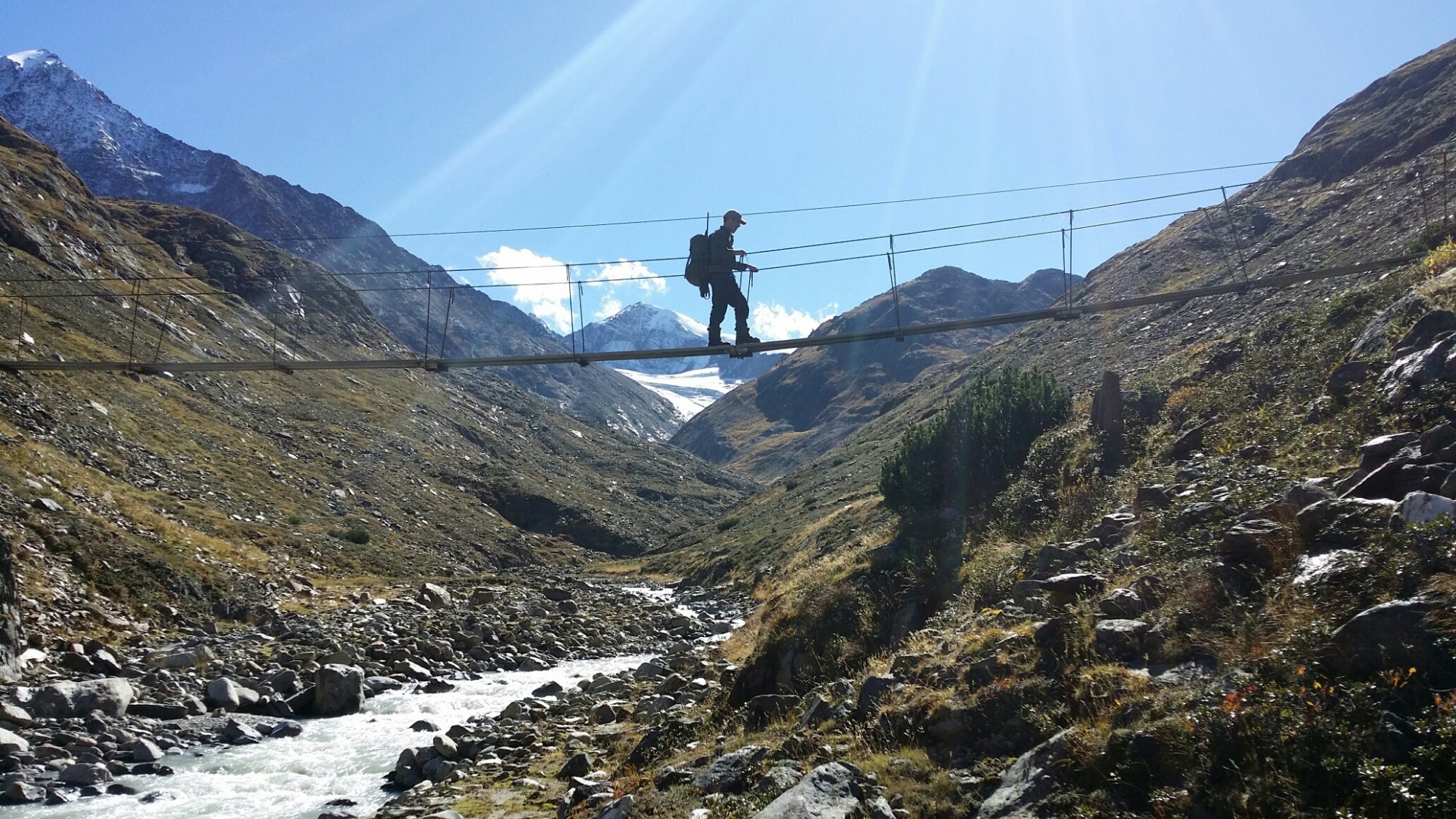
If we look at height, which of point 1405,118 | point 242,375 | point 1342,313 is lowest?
point 1342,313

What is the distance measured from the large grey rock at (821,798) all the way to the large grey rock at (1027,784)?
3.29 feet

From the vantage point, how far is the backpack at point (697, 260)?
13789 millimetres

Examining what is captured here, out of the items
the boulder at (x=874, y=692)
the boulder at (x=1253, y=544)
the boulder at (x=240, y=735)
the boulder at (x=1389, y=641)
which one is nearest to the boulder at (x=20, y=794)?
the boulder at (x=240, y=735)

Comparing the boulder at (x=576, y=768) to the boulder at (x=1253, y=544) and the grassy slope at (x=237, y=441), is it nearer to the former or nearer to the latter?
the boulder at (x=1253, y=544)

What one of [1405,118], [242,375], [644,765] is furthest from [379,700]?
[242,375]

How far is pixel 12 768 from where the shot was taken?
40.6ft

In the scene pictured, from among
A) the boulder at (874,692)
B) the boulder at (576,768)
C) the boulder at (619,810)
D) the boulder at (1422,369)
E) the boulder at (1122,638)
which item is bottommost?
the boulder at (576,768)

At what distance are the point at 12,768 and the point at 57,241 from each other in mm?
68347

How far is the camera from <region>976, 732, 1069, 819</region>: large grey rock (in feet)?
20.7

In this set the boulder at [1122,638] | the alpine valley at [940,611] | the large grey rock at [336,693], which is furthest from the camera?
the large grey rock at [336,693]

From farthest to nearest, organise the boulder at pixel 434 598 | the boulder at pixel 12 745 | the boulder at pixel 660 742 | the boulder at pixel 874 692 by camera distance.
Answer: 1. the boulder at pixel 434 598
2. the boulder at pixel 12 745
3. the boulder at pixel 660 742
4. the boulder at pixel 874 692

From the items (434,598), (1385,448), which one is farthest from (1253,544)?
(434,598)

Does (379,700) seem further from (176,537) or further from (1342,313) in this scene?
(1342,313)

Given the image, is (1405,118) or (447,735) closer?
(447,735)
